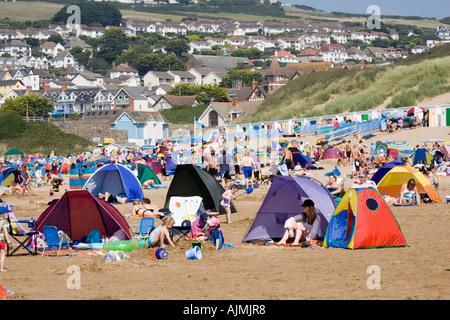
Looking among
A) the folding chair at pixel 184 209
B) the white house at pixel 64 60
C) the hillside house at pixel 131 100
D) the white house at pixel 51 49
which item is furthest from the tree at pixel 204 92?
the folding chair at pixel 184 209

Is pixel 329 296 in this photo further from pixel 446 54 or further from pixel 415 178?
pixel 446 54

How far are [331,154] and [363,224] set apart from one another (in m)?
16.0

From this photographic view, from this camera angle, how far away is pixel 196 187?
1625 centimetres

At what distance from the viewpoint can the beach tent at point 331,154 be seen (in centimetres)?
2709

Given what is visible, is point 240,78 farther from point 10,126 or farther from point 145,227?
point 145,227

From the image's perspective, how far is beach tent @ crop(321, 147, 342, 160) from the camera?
27.1 meters

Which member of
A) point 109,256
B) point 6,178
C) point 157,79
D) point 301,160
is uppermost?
point 157,79

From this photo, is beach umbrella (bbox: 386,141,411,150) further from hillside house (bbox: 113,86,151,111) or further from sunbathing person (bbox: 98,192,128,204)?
hillside house (bbox: 113,86,151,111)

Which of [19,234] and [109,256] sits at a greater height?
[19,234]

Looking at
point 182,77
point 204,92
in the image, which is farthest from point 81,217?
point 182,77

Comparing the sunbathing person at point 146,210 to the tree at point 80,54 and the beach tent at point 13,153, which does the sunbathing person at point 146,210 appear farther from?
the tree at point 80,54

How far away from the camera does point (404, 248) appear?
1134 centimetres

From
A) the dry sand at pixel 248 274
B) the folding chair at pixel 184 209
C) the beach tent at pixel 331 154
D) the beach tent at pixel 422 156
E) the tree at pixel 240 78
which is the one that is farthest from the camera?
the tree at pixel 240 78

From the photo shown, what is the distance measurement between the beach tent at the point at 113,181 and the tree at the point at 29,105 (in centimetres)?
5851
